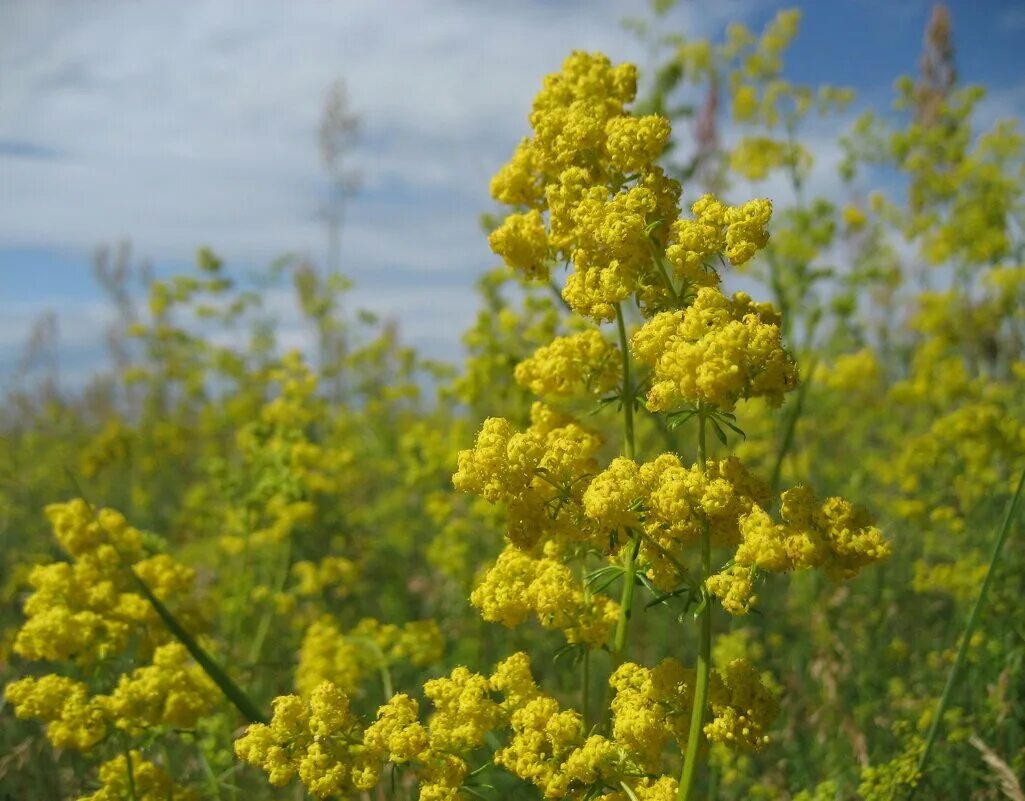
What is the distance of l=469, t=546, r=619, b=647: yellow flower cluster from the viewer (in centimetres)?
207

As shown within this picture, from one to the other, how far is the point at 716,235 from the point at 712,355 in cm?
33

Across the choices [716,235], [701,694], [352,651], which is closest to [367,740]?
[701,694]

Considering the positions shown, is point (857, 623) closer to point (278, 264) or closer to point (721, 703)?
point (721, 703)

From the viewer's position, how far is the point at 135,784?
8.76 ft

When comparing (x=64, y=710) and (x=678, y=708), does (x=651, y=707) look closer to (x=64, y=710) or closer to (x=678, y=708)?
(x=678, y=708)

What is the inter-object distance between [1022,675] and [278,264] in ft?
21.1

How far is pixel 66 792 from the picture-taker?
3.54 meters

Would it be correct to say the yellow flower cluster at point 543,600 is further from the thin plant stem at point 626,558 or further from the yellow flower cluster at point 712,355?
the yellow flower cluster at point 712,355

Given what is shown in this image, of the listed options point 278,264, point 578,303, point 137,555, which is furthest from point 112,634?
point 278,264

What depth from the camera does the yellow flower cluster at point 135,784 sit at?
2611 millimetres

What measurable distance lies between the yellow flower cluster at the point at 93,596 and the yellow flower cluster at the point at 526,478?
4.26 ft

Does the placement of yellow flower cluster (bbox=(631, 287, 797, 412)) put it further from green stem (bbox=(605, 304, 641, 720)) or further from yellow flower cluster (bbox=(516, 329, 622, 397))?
yellow flower cluster (bbox=(516, 329, 622, 397))

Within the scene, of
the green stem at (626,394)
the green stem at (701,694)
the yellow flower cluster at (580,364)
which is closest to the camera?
the green stem at (701,694)

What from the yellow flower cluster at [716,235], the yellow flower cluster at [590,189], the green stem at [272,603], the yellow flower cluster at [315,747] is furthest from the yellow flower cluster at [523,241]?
the green stem at [272,603]
